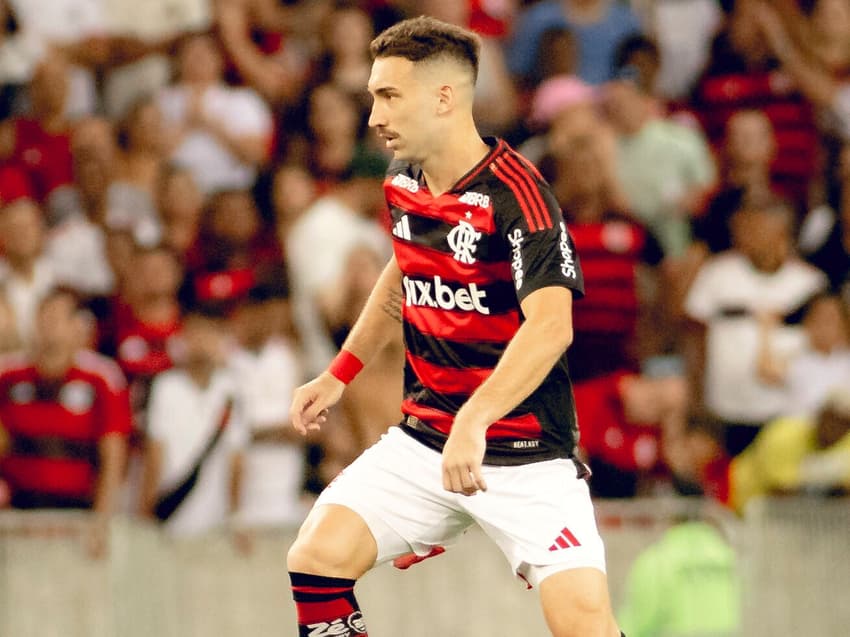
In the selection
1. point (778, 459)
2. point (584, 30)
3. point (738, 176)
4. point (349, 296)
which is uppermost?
point (584, 30)

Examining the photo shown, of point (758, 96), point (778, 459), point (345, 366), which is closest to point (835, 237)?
point (758, 96)

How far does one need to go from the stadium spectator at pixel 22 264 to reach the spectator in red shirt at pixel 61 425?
603 millimetres

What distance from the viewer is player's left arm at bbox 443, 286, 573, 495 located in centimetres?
453

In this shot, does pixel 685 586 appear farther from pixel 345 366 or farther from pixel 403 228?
pixel 403 228

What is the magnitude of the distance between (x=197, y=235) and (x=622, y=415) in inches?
115

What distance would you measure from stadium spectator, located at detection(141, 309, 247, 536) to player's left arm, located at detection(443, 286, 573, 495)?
420 cm

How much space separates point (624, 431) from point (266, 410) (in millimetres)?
1959

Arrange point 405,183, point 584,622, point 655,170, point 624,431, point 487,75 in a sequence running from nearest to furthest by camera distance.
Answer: point 584,622 → point 405,183 → point 624,431 → point 655,170 → point 487,75

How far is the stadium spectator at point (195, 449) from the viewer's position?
8.78 m

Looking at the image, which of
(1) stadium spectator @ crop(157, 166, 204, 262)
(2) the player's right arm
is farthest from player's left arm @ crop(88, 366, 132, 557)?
(2) the player's right arm

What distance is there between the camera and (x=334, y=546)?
5109mm

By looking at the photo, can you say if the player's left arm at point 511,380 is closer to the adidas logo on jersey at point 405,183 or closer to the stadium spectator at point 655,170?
the adidas logo on jersey at point 405,183

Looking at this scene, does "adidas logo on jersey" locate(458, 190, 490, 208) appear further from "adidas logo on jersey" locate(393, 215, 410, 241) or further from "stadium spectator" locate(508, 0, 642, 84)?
"stadium spectator" locate(508, 0, 642, 84)

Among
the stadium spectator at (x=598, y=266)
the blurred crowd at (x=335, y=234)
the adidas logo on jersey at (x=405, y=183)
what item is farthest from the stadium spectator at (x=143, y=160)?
the adidas logo on jersey at (x=405, y=183)
